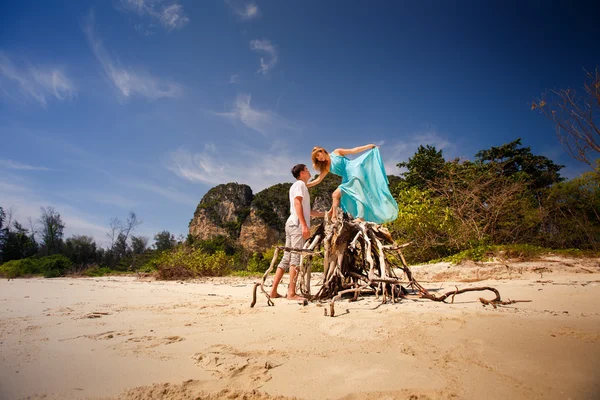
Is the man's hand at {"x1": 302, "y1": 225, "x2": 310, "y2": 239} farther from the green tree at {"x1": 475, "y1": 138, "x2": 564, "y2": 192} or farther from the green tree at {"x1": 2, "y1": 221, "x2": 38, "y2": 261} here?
the green tree at {"x1": 2, "y1": 221, "x2": 38, "y2": 261}

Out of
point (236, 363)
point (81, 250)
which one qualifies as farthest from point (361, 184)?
point (81, 250)

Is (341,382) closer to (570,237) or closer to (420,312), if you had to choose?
(420,312)

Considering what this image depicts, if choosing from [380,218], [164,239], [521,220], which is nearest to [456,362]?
[380,218]

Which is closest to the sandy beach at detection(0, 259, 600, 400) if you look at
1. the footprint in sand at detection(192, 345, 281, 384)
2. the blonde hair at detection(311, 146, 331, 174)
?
the footprint in sand at detection(192, 345, 281, 384)

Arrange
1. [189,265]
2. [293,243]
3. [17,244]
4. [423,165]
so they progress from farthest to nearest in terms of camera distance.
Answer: [17,244]
[423,165]
[189,265]
[293,243]

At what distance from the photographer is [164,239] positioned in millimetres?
40406

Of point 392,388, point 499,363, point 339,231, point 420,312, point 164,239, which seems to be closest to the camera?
point 392,388

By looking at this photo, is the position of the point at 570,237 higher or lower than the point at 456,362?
higher

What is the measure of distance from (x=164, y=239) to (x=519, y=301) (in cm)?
4300

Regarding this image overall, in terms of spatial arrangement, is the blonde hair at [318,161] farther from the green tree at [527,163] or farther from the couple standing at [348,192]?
the green tree at [527,163]

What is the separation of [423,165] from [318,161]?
18.4 meters

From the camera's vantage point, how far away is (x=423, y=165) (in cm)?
2059

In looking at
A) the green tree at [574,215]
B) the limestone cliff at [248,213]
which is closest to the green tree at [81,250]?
the limestone cliff at [248,213]

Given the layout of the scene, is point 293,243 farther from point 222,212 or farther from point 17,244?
point 222,212
